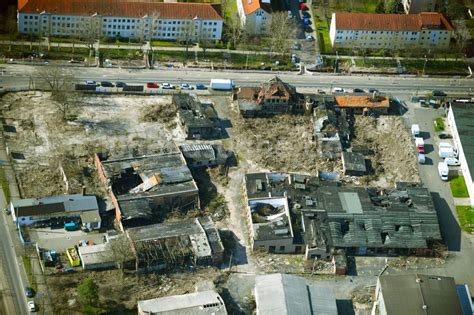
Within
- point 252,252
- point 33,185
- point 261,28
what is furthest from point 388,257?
point 261,28

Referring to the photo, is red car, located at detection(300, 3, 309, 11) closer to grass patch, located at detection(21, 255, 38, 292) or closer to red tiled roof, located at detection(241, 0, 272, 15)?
red tiled roof, located at detection(241, 0, 272, 15)

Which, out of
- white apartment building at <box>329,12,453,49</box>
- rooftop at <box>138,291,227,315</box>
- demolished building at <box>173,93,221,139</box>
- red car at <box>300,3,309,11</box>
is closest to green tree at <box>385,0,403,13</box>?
white apartment building at <box>329,12,453,49</box>

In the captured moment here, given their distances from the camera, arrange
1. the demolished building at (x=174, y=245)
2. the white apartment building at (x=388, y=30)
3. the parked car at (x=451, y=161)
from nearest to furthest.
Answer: the demolished building at (x=174, y=245), the parked car at (x=451, y=161), the white apartment building at (x=388, y=30)

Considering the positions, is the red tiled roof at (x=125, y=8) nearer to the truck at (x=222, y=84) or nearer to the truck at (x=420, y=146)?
the truck at (x=222, y=84)

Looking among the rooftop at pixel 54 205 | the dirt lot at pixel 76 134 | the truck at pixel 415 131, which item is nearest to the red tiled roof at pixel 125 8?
the dirt lot at pixel 76 134

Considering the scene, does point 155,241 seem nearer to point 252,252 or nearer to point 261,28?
point 252,252

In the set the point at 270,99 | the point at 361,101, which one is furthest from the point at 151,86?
the point at 361,101

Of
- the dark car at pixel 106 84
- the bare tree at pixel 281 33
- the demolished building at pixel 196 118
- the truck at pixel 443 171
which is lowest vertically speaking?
the truck at pixel 443 171

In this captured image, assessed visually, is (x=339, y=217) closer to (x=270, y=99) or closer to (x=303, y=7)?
(x=270, y=99)
